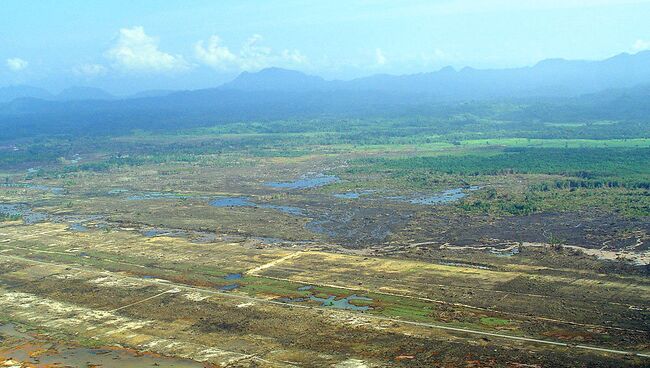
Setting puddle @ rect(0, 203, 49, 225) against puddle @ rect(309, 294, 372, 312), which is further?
puddle @ rect(0, 203, 49, 225)

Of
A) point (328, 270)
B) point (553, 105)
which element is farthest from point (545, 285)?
point (553, 105)

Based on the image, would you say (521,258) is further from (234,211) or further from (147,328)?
(234,211)

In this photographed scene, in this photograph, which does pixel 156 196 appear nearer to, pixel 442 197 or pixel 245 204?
pixel 245 204

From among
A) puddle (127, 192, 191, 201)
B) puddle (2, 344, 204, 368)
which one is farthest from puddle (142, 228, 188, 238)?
puddle (2, 344, 204, 368)

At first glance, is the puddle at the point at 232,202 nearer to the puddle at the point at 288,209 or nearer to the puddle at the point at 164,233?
the puddle at the point at 288,209

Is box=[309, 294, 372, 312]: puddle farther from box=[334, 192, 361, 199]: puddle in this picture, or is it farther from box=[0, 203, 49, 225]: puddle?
box=[0, 203, 49, 225]: puddle

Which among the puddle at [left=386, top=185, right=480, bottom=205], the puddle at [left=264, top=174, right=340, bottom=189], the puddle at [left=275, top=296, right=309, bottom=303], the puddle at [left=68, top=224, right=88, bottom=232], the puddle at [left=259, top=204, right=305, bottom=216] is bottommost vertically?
the puddle at [left=386, top=185, right=480, bottom=205]
